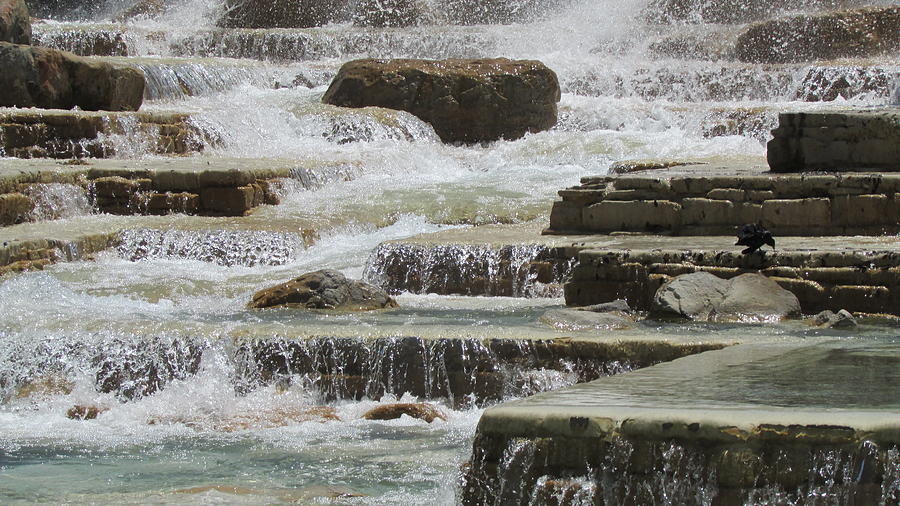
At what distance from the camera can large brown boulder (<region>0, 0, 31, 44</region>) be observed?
17.5m

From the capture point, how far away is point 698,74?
20.3 meters

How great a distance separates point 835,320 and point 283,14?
68.0 ft

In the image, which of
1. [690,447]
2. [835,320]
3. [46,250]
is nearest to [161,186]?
[46,250]

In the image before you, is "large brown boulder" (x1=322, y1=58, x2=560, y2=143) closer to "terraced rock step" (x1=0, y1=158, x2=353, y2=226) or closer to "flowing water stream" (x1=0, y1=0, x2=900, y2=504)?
"flowing water stream" (x1=0, y1=0, x2=900, y2=504)

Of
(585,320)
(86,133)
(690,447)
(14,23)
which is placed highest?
(14,23)

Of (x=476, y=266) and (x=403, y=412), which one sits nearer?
(x=403, y=412)

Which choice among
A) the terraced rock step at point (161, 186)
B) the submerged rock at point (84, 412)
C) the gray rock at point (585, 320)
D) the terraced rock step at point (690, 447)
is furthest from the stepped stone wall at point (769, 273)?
the terraced rock step at point (161, 186)

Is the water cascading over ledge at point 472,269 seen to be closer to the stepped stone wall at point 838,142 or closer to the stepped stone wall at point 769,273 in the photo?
the stepped stone wall at point 769,273

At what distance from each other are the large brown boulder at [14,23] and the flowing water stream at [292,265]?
175 cm

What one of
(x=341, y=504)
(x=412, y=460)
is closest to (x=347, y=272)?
(x=412, y=460)

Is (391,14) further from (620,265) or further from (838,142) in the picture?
(620,265)

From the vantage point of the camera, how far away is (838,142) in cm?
949

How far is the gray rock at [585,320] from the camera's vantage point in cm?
739

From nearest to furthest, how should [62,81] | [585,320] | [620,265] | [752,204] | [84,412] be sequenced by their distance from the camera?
[84,412], [585,320], [620,265], [752,204], [62,81]
